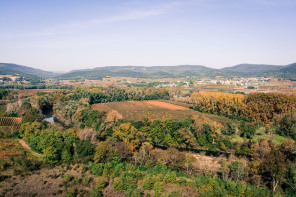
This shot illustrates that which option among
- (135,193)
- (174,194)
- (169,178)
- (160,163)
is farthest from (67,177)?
(174,194)

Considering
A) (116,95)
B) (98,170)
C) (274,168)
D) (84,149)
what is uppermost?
(116,95)

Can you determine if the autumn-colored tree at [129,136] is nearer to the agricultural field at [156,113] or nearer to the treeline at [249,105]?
the agricultural field at [156,113]

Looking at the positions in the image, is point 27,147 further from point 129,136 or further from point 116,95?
point 116,95

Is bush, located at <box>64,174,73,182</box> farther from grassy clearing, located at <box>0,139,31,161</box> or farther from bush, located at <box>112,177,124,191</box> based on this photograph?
grassy clearing, located at <box>0,139,31,161</box>

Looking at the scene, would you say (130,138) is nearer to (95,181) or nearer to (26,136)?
(95,181)

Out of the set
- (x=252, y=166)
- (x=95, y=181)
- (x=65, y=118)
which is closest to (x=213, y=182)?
(x=252, y=166)

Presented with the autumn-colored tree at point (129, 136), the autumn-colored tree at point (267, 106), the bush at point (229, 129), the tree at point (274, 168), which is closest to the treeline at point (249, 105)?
the autumn-colored tree at point (267, 106)

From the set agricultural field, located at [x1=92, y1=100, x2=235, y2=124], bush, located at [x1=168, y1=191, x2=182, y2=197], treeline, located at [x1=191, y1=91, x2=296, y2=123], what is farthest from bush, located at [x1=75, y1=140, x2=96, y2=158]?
treeline, located at [x1=191, y1=91, x2=296, y2=123]

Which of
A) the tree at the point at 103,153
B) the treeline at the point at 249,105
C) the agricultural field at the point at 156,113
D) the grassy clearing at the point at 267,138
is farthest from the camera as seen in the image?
the agricultural field at the point at 156,113

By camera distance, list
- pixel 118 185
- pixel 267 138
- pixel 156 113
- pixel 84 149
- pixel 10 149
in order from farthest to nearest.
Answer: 1. pixel 156 113
2. pixel 267 138
3. pixel 10 149
4. pixel 84 149
5. pixel 118 185
